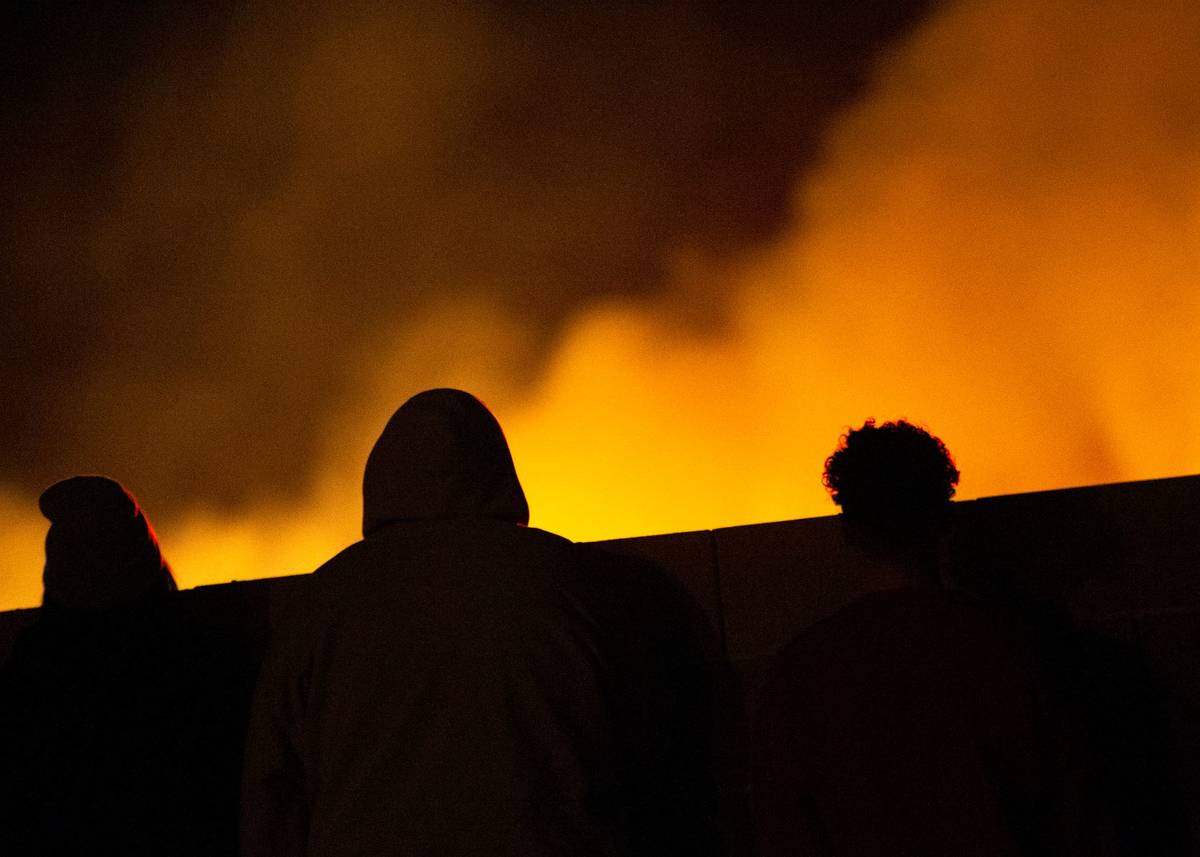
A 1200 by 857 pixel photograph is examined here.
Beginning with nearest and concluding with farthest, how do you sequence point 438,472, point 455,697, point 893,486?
point 455,697
point 438,472
point 893,486

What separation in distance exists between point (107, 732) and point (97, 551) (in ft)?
1.04

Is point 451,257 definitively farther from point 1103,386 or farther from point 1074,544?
point 1074,544

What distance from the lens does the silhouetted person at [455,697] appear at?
1348mm

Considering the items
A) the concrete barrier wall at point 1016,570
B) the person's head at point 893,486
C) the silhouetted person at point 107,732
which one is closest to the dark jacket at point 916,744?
the person's head at point 893,486

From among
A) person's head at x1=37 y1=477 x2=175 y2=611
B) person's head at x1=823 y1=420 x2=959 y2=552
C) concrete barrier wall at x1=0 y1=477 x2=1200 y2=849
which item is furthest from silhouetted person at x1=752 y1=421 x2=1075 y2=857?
person's head at x1=37 y1=477 x2=175 y2=611

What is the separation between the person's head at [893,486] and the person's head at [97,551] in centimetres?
117

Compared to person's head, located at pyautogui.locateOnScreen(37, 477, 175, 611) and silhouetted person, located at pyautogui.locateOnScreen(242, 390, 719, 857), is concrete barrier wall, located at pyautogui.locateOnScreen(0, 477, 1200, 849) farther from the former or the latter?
silhouetted person, located at pyautogui.locateOnScreen(242, 390, 719, 857)

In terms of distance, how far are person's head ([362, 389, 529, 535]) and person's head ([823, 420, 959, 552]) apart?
528mm

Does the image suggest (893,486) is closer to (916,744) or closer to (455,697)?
(916,744)

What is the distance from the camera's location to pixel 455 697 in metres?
1.38

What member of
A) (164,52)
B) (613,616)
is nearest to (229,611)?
(613,616)

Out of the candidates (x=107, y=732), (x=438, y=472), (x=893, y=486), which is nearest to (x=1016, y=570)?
(x=893, y=486)

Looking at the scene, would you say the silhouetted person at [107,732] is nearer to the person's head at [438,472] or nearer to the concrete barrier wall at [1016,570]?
the concrete barrier wall at [1016,570]

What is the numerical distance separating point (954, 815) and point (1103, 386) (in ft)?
8.08
